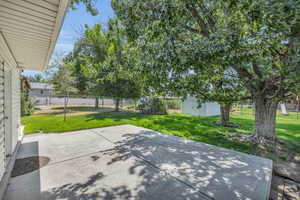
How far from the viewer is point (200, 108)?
10.8m

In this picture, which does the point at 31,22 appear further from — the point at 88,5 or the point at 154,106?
the point at 154,106

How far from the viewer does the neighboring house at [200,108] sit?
10.8 m

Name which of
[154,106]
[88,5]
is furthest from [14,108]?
[154,106]

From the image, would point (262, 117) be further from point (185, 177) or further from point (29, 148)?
point (29, 148)

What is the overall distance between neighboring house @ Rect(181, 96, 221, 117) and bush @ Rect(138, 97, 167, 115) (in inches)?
72.9

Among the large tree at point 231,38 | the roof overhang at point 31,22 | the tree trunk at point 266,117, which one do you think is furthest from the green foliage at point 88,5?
the tree trunk at point 266,117

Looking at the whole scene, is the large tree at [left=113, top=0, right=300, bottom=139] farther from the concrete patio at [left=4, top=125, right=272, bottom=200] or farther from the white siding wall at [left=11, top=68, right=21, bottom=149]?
the white siding wall at [left=11, top=68, right=21, bottom=149]

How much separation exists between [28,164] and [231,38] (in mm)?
4646

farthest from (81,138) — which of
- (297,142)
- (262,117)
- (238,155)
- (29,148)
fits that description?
(297,142)

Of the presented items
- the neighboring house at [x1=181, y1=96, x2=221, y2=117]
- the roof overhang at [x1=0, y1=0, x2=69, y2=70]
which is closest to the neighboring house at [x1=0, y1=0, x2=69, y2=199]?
the roof overhang at [x1=0, y1=0, x2=69, y2=70]

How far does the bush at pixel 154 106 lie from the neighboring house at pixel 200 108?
1.85m

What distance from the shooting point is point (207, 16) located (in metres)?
4.05

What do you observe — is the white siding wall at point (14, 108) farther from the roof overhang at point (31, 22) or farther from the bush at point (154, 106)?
the bush at point (154, 106)

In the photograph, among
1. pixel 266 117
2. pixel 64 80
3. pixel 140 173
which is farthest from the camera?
pixel 64 80
